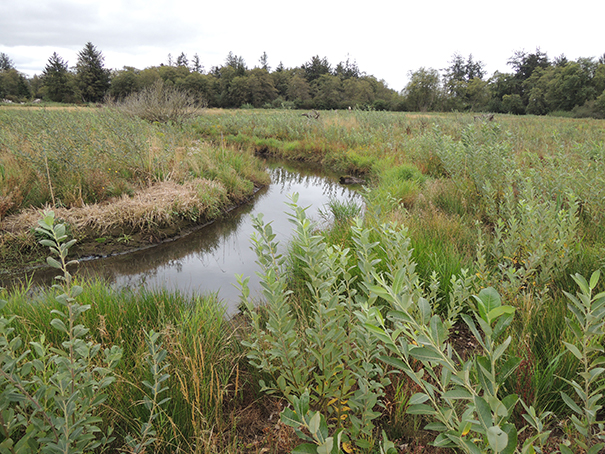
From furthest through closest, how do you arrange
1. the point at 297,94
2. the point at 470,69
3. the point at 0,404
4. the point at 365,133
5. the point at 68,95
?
1. the point at 470,69
2. the point at 297,94
3. the point at 68,95
4. the point at 365,133
5. the point at 0,404

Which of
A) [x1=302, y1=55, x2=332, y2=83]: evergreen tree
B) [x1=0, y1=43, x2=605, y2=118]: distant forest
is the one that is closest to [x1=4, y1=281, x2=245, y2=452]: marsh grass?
[x1=0, y1=43, x2=605, y2=118]: distant forest

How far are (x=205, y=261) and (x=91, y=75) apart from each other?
52.1m

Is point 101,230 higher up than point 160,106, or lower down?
lower down

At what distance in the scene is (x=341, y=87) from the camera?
53312 millimetres

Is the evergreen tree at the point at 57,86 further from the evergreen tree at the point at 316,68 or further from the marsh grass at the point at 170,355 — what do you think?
the marsh grass at the point at 170,355

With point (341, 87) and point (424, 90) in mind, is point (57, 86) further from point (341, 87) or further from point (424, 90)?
point (424, 90)

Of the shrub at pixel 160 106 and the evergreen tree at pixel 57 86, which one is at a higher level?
the evergreen tree at pixel 57 86

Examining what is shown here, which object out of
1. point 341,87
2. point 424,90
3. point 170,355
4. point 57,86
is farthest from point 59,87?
point 170,355

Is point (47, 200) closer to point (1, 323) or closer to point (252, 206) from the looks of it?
point (252, 206)

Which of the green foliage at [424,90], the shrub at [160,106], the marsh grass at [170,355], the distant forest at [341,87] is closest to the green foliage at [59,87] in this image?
the distant forest at [341,87]

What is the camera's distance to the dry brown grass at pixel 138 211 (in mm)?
5144

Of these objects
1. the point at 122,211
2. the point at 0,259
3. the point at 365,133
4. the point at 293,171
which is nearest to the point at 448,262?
the point at 122,211

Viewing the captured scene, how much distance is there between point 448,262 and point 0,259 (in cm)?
584

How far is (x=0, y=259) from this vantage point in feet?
15.1
